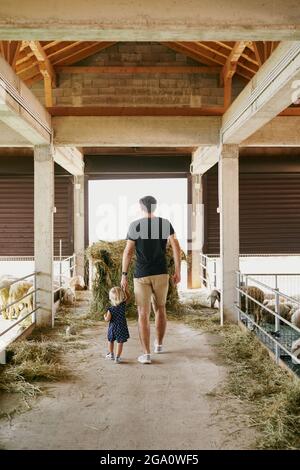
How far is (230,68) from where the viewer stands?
20.7 feet

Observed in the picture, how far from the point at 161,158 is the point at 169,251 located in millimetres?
3526

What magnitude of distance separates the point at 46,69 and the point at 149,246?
3.21 meters

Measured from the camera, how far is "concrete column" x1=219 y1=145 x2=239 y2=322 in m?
7.30

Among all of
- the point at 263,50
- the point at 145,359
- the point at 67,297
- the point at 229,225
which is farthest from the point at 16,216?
the point at 263,50

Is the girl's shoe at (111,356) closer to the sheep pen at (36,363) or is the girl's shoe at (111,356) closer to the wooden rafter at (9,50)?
the sheep pen at (36,363)

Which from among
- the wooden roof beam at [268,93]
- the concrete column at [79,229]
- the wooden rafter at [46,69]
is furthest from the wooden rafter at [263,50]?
the concrete column at [79,229]

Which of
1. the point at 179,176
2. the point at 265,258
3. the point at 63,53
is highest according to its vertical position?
the point at 63,53

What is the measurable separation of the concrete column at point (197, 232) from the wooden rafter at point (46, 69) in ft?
17.8

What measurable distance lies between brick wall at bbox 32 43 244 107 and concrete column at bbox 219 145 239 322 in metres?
1.09

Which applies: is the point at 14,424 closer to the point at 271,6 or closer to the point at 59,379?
the point at 59,379

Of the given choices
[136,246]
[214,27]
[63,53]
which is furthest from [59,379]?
[63,53]

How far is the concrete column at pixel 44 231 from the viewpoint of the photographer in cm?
721

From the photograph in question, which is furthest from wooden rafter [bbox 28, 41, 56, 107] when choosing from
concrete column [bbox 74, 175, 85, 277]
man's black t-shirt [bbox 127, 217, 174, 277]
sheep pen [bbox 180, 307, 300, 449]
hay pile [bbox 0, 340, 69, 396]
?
concrete column [bbox 74, 175, 85, 277]
